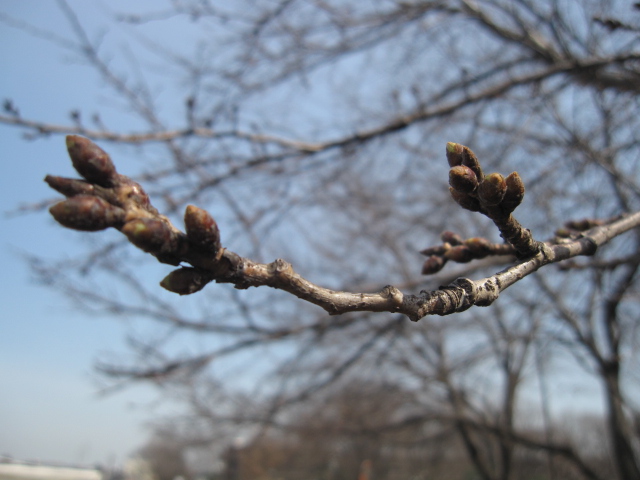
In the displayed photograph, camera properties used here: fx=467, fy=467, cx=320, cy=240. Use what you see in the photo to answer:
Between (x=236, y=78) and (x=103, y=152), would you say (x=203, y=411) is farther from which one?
(x=103, y=152)

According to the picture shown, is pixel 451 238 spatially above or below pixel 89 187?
above

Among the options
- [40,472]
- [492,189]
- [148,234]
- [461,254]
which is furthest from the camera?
[40,472]

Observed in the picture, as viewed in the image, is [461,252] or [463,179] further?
[461,252]

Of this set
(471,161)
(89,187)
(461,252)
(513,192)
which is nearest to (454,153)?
(471,161)

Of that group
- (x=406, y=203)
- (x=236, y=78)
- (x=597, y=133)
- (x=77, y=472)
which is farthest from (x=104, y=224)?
(x=77, y=472)

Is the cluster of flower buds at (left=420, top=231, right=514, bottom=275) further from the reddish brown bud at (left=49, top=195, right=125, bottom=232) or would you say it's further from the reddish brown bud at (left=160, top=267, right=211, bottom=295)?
the reddish brown bud at (left=49, top=195, right=125, bottom=232)

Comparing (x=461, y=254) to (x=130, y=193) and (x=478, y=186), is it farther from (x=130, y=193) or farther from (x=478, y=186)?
(x=130, y=193)

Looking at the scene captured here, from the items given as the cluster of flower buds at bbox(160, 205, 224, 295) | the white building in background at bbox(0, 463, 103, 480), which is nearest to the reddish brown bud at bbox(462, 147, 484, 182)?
the cluster of flower buds at bbox(160, 205, 224, 295)
